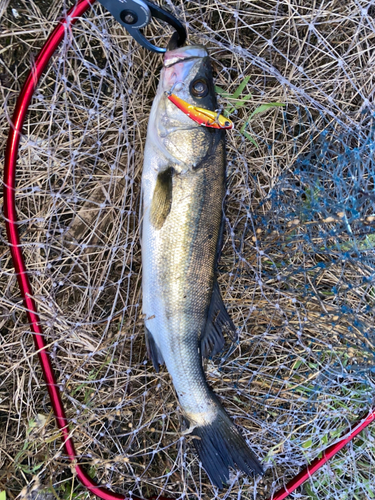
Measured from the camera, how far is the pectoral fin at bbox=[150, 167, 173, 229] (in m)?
1.91

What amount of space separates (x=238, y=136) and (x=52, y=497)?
2788 millimetres

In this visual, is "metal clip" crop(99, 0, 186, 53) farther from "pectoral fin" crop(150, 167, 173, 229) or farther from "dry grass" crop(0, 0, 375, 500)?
"pectoral fin" crop(150, 167, 173, 229)

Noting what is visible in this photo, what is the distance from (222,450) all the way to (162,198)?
154 cm

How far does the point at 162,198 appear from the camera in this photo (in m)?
1.91

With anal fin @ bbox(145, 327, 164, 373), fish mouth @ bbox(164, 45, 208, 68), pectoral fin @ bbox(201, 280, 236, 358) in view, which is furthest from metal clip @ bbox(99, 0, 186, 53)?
anal fin @ bbox(145, 327, 164, 373)

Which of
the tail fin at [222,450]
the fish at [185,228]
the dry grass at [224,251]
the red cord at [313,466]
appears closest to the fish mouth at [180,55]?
the fish at [185,228]

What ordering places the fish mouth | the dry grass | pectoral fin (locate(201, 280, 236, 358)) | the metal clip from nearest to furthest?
the metal clip
the fish mouth
pectoral fin (locate(201, 280, 236, 358))
the dry grass

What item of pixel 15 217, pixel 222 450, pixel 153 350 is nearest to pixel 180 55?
pixel 15 217

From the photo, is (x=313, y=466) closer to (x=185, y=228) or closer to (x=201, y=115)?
(x=185, y=228)

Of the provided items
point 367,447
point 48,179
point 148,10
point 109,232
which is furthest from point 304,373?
point 148,10

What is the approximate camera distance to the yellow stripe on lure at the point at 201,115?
6.07 feet

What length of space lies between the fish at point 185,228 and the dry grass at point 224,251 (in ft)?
1.04

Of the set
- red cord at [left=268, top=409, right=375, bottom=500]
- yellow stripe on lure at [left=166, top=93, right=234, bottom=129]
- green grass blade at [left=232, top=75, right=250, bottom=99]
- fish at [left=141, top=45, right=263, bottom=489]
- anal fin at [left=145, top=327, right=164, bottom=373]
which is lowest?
red cord at [left=268, top=409, right=375, bottom=500]

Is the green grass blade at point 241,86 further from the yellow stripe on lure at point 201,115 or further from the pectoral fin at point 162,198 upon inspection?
the pectoral fin at point 162,198
